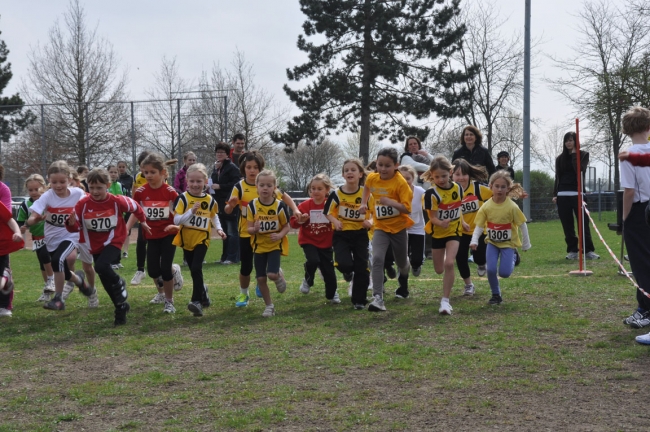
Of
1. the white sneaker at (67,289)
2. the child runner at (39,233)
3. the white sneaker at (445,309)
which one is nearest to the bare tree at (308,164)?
the child runner at (39,233)

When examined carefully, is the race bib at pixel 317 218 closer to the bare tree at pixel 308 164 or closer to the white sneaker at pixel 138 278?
the white sneaker at pixel 138 278

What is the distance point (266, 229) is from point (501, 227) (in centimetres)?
274

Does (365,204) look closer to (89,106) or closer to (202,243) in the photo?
(202,243)

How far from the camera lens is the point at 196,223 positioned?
27.9ft

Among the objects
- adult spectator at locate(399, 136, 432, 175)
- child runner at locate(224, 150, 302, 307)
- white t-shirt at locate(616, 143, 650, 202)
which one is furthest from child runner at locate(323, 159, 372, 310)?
adult spectator at locate(399, 136, 432, 175)

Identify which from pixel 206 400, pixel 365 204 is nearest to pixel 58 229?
pixel 365 204

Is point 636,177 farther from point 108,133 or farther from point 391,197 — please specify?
point 108,133

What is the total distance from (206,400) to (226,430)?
685 mm

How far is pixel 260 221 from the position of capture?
8.30 meters

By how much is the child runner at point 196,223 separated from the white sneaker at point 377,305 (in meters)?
1.86

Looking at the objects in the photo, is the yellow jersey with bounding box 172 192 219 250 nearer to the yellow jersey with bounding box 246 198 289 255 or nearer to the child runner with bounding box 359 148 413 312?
the yellow jersey with bounding box 246 198 289 255

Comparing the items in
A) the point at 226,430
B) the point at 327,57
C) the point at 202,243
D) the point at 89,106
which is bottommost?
the point at 226,430

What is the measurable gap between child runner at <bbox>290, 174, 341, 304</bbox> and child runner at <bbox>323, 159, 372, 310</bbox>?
51cm

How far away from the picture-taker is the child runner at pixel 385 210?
27.2 ft
